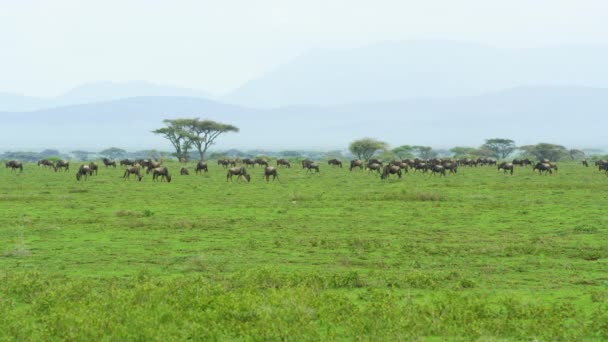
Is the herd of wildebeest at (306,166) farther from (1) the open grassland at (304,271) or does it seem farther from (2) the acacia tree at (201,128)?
(1) the open grassland at (304,271)

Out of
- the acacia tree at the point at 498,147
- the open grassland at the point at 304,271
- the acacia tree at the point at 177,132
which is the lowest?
the open grassland at the point at 304,271

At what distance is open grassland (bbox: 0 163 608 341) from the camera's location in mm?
10938

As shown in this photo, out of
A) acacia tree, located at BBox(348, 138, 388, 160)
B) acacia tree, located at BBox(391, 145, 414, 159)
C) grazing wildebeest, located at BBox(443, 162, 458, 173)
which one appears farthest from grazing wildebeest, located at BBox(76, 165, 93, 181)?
acacia tree, located at BBox(391, 145, 414, 159)

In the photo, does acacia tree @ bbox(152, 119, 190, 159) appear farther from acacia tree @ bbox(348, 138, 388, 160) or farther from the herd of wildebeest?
acacia tree @ bbox(348, 138, 388, 160)

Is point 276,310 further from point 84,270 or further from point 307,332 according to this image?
point 84,270

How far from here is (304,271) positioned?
49.5 ft

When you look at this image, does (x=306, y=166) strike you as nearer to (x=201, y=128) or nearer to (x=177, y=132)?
(x=177, y=132)

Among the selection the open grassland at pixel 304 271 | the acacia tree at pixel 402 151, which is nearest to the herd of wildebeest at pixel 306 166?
the open grassland at pixel 304 271

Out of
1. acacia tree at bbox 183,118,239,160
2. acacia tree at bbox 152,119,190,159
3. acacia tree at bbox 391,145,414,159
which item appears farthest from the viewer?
acacia tree at bbox 391,145,414,159

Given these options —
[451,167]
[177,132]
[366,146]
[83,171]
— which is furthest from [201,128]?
[451,167]

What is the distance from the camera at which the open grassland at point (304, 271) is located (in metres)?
10.9

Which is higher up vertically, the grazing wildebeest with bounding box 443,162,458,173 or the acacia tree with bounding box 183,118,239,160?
the acacia tree with bounding box 183,118,239,160

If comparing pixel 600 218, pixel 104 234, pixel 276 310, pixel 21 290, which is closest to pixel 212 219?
pixel 104 234

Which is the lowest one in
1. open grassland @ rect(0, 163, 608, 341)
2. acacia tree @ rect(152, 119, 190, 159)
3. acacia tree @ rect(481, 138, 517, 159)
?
open grassland @ rect(0, 163, 608, 341)
